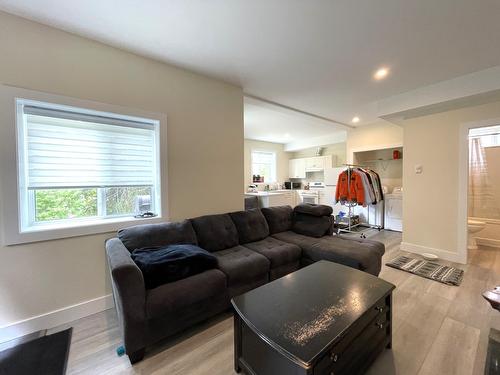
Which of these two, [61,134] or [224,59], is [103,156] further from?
[224,59]

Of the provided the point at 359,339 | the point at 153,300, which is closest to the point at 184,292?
the point at 153,300

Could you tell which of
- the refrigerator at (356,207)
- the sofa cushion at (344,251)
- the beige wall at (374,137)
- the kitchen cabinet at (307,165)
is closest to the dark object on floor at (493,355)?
the sofa cushion at (344,251)

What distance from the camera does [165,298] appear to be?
1515 millimetres

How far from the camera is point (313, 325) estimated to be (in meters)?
1.10

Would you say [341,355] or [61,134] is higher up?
[61,134]

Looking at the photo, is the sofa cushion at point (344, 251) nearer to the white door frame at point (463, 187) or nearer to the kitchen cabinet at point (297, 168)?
the white door frame at point (463, 187)

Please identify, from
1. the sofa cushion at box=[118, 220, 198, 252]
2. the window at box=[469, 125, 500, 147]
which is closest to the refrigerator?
the window at box=[469, 125, 500, 147]

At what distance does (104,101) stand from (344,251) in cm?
284

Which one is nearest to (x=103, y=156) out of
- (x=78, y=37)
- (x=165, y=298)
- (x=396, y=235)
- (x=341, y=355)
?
(x=78, y=37)

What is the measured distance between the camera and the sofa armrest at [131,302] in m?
1.39

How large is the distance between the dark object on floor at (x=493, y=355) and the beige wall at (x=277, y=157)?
5.29 metres

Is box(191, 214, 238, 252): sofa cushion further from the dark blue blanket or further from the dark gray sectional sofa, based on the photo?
the dark blue blanket

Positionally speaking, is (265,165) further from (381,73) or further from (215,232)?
(215,232)

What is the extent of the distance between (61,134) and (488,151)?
6450 millimetres
